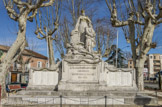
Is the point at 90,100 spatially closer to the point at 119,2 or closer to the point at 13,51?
the point at 13,51

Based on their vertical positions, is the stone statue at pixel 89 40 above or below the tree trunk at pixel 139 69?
above

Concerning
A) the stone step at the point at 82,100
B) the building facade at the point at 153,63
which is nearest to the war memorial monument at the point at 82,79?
the stone step at the point at 82,100

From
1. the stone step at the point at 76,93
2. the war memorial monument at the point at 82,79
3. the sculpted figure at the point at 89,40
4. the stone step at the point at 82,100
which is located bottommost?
the stone step at the point at 82,100

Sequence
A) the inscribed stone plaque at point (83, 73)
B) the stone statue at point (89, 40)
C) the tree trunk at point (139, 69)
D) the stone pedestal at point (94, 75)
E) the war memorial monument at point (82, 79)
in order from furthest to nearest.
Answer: the tree trunk at point (139, 69) < the stone statue at point (89, 40) < the inscribed stone plaque at point (83, 73) < the stone pedestal at point (94, 75) < the war memorial monument at point (82, 79)

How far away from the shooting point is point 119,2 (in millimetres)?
18859

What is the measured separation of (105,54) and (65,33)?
23.8 ft

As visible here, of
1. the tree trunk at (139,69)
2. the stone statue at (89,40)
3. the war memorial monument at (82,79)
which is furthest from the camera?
the tree trunk at (139,69)

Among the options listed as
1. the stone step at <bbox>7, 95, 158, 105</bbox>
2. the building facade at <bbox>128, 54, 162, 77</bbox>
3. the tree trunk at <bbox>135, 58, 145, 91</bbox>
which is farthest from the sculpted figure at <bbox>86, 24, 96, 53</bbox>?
the building facade at <bbox>128, 54, 162, 77</bbox>

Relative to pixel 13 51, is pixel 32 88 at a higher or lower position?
lower

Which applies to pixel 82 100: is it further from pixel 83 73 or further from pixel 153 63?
pixel 153 63

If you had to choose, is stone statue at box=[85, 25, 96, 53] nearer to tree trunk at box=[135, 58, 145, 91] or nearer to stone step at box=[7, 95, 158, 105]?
stone step at box=[7, 95, 158, 105]

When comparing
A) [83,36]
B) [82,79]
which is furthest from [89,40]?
[82,79]

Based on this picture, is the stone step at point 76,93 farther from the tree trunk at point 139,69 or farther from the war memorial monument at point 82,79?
the tree trunk at point 139,69

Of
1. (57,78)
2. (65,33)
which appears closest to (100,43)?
(65,33)
